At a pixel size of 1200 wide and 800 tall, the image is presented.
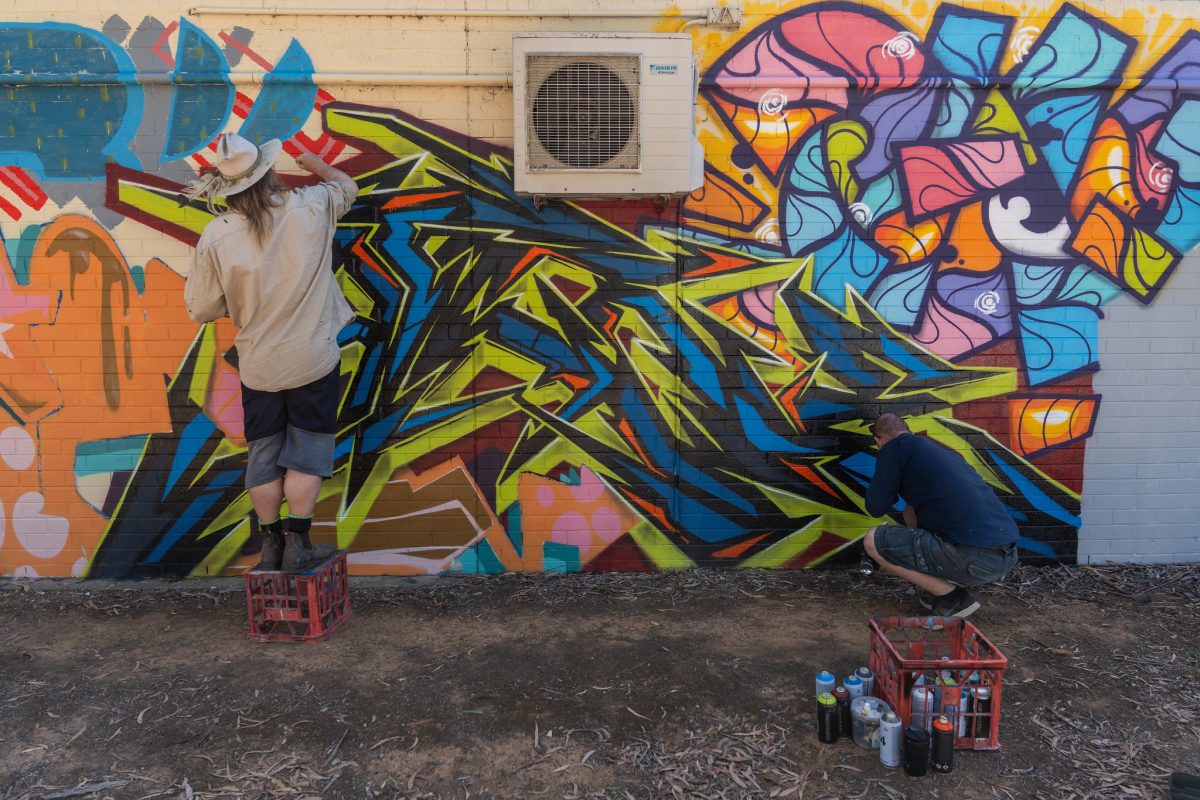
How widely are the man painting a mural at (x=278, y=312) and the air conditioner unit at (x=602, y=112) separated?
110cm

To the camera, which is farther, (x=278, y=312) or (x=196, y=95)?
(x=196, y=95)

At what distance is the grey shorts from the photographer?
393 cm

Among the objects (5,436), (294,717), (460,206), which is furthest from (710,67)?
(5,436)

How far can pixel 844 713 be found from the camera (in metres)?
3.10

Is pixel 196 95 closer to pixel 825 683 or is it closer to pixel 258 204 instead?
pixel 258 204

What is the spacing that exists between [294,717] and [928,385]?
156 inches

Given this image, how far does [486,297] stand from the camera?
15.4ft

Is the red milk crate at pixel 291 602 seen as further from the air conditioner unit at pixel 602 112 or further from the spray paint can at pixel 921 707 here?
the spray paint can at pixel 921 707

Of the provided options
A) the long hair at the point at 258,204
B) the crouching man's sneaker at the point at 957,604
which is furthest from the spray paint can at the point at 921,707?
the long hair at the point at 258,204

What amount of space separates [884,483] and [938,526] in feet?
1.12

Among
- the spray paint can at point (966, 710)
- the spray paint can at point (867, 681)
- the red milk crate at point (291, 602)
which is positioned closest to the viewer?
the spray paint can at point (966, 710)

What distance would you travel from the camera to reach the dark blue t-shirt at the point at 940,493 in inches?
154

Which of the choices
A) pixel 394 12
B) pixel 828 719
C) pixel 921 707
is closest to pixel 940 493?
pixel 921 707

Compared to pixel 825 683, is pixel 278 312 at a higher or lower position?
higher
